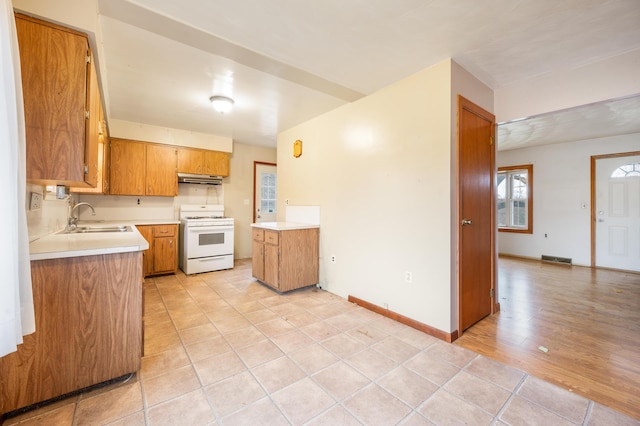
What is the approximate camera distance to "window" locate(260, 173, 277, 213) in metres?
5.95

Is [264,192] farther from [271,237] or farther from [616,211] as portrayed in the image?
[616,211]

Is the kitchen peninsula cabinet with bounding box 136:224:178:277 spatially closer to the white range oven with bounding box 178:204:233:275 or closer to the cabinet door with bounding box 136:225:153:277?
the cabinet door with bounding box 136:225:153:277

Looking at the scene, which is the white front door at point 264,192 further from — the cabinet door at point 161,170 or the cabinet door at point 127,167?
the cabinet door at point 127,167

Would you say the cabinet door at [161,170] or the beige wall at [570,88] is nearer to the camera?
the beige wall at [570,88]

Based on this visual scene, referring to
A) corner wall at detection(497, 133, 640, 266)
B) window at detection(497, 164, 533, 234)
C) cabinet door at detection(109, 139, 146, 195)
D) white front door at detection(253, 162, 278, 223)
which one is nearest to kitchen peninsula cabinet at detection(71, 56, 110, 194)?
cabinet door at detection(109, 139, 146, 195)

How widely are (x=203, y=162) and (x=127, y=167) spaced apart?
115cm

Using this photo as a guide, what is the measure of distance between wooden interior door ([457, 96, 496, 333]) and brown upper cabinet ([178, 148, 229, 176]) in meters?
4.12

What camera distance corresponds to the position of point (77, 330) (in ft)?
5.22

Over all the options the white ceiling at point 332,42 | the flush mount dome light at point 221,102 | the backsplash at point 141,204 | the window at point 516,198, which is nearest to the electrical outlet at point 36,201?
the backsplash at point 141,204

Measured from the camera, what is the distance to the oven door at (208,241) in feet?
14.4

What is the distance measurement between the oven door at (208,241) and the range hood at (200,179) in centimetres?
94

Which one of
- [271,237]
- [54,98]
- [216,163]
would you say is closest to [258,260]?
[271,237]

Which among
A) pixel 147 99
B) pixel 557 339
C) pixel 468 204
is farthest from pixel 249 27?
pixel 557 339

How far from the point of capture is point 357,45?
216cm
